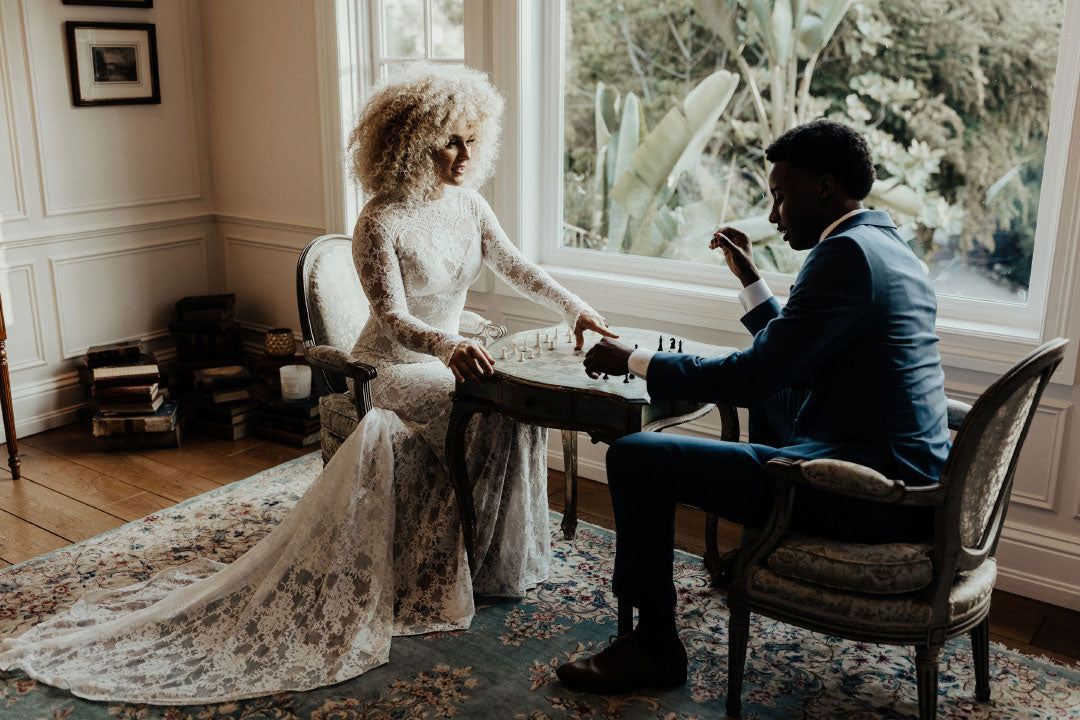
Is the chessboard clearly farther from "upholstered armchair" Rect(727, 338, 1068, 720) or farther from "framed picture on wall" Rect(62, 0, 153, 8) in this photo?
"framed picture on wall" Rect(62, 0, 153, 8)

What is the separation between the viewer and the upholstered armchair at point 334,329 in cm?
279

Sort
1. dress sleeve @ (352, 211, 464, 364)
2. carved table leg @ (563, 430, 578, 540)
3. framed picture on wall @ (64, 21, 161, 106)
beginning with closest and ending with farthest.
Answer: dress sleeve @ (352, 211, 464, 364)
carved table leg @ (563, 430, 578, 540)
framed picture on wall @ (64, 21, 161, 106)

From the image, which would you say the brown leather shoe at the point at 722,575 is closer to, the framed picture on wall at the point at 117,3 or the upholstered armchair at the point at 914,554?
the upholstered armchair at the point at 914,554

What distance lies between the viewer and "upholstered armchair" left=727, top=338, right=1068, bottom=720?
1.93 m

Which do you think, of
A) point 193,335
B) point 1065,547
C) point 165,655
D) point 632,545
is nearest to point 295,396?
point 193,335

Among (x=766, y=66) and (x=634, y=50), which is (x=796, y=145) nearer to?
(x=766, y=66)

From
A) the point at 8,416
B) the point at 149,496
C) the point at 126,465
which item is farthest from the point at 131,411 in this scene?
the point at 149,496

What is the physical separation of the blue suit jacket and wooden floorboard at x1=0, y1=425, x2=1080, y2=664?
932mm

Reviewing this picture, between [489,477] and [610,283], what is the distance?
3.54 feet

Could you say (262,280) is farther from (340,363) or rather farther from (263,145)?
(340,363)

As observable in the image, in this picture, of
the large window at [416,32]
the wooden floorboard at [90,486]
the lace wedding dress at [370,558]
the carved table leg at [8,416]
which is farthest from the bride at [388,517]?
the carved table leg at [8,416]

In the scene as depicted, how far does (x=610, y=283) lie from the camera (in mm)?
3535

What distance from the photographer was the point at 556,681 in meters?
2.40

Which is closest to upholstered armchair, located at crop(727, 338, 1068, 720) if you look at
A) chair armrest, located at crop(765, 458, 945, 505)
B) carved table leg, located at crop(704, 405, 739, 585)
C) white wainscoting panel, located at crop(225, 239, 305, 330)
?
chair armrest, located at crop(765, 458, 945, 505)
